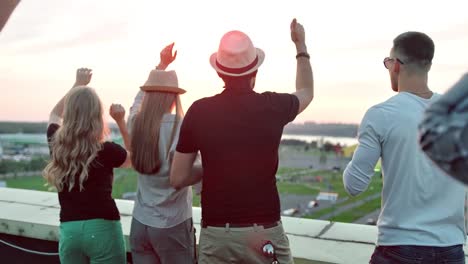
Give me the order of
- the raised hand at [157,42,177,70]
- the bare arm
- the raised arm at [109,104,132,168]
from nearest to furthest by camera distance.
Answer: the bare arm → the raised arm at [109,104,132,168] → the raised hand at [157,42,177,70]

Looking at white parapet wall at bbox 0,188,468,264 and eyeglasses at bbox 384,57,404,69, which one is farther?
white parapet wall at bbox 0,188,468,264

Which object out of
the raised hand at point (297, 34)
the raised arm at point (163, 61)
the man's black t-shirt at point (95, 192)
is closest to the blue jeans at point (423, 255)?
the raised hand at point (297, 34)

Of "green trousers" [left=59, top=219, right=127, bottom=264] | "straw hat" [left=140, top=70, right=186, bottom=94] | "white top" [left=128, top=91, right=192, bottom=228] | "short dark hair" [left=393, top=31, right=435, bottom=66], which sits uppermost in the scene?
"short dark hair" [left=393, top=31, right=435, bottom=66]

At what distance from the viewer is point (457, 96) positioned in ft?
2.28

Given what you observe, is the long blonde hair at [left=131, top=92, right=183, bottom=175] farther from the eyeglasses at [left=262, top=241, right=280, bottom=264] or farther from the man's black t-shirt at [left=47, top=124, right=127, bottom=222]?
the eyeglasses at [left=262, top=241, right=280, bottom=264]

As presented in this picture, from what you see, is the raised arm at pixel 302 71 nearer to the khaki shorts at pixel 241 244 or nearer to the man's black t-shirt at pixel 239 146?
the man's black t-shirt at pixel 239 146

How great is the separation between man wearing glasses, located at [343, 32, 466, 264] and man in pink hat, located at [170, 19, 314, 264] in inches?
Answer: 11.9

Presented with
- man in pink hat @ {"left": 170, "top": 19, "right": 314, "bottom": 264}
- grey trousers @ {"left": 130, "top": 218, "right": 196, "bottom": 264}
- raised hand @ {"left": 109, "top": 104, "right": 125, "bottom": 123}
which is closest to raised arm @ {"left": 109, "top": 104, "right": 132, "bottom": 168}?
raised hand @ {"left": 109, "top": 104, "right": 125, "bottom": 123}

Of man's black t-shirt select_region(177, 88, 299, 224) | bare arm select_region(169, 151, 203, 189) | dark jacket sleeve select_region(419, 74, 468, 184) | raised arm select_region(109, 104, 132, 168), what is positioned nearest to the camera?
dark jacket sleeve select_region(419, 74, 468, 184)

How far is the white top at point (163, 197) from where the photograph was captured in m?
2.35

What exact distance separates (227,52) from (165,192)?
0.74 meters

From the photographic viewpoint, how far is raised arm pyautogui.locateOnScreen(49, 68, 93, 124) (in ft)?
8.94

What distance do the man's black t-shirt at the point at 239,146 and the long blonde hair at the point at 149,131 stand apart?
0.40 meters

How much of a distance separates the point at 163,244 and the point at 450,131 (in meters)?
1.84
